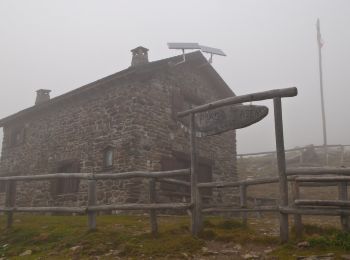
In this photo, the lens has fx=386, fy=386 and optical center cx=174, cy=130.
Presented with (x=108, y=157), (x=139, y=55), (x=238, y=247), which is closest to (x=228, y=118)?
(x=238, y=247)

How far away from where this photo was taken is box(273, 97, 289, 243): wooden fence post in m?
5.98

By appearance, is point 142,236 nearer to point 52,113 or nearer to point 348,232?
point 348,232

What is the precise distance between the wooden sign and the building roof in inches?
246

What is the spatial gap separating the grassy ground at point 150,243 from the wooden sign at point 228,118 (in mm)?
1838

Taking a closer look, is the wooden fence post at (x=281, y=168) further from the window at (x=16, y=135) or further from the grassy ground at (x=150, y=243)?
the window at (x=16, y=135)

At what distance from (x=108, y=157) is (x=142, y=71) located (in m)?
3.18

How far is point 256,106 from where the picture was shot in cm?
655

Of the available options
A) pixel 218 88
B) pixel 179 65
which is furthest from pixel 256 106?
pixel 218 88

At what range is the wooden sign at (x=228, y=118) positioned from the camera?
21.5 ft

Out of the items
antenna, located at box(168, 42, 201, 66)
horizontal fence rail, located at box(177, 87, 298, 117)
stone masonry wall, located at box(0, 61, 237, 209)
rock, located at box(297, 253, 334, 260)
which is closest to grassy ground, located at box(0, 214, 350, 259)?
rock, located at box(297, 253, 334, 260)

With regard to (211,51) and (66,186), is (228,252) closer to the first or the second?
(66,186)

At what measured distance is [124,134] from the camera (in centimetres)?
1288

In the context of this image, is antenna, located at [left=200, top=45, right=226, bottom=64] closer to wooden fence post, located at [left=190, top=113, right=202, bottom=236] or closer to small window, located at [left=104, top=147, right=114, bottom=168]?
small window, located at [left=104, top=147, right=114, bottom=168]

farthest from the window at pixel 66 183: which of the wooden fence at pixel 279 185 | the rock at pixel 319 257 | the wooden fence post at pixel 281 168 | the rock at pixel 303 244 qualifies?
the rock at pixel 319 257
